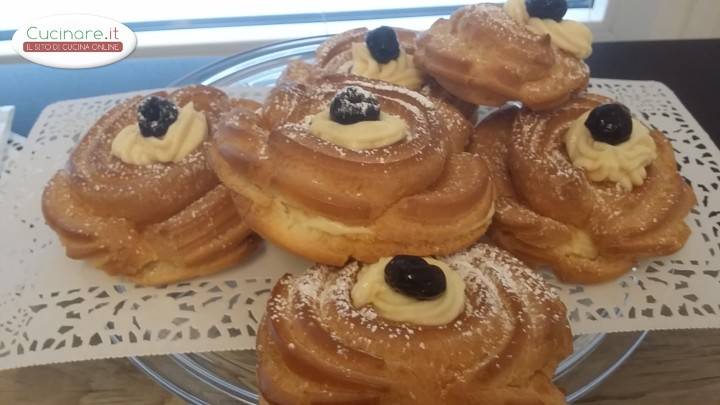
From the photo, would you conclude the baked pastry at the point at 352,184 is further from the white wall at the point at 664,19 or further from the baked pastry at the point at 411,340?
the white wall at the point at 664,19

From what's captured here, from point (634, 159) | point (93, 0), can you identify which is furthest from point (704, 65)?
point (93, 0)

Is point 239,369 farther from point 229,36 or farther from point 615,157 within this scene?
point 229,36

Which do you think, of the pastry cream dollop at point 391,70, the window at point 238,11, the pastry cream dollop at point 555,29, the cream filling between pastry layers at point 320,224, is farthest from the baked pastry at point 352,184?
the window at point 238,11

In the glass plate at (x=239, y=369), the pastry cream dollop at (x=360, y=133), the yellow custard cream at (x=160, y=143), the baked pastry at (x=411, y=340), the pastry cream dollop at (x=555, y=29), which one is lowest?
the glass plate at (x=239, y=369)

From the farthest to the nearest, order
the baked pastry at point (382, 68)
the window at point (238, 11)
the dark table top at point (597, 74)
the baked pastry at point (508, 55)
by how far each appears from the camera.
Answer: the window at point (238, 11)
the dark table top at point (597, 74)
the baked pastry at point (382, 68)
the baked pastry at point (508, 55)

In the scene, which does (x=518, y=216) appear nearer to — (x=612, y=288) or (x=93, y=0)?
(x=612, y=288)

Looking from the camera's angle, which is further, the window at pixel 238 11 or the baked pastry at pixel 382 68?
the window at pixel 238 11

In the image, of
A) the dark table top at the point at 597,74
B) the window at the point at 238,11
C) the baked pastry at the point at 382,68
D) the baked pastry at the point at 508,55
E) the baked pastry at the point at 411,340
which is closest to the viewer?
the baked pastry at the point at 411,340

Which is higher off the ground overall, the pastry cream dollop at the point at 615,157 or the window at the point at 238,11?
the pastry cream dollop at the point at 615,157
